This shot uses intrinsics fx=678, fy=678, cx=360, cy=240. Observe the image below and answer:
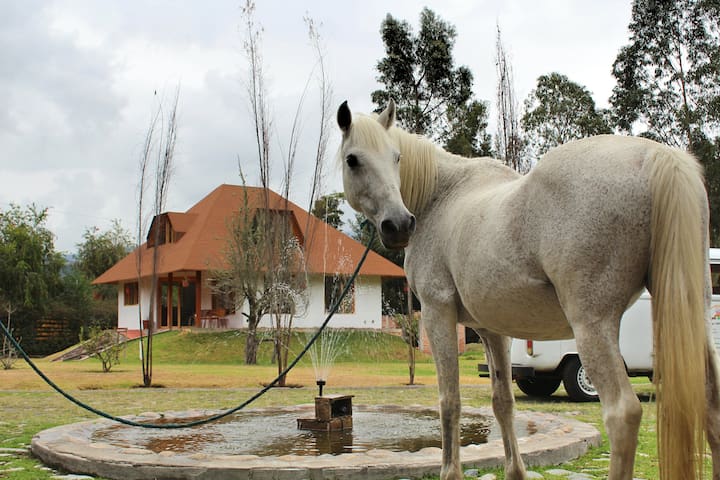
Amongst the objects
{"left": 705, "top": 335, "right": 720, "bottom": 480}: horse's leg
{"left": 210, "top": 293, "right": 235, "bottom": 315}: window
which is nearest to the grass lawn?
{"left": 705, "top": 335, "right": 720, "bottom": 480}: horse's leg

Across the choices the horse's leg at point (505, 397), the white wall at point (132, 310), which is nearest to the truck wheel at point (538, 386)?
the horse's leg at point (505, 397)

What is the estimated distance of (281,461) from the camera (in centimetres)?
460

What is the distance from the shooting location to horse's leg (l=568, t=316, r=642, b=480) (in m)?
2.43

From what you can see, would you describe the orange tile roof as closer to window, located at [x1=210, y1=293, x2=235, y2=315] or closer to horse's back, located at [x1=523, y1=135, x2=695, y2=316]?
window, located at [x1=210, y1=293, x2=235, y2=315]

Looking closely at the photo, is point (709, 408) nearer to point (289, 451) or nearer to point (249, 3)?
point (289, 451)

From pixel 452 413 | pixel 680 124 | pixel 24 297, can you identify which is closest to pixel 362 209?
pixel 452 413

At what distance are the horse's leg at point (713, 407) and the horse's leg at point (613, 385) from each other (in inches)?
11.0

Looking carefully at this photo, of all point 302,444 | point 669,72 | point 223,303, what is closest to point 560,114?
point 669,72

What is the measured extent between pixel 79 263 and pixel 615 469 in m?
54.3

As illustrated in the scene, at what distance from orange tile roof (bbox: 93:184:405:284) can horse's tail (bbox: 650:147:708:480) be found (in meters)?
25.4

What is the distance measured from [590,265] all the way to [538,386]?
9.69 m

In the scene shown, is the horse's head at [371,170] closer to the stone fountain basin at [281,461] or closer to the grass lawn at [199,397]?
the stone fountain basin at [281,461]

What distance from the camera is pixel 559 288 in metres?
2.61

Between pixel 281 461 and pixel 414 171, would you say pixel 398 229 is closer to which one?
pixel 414 171
